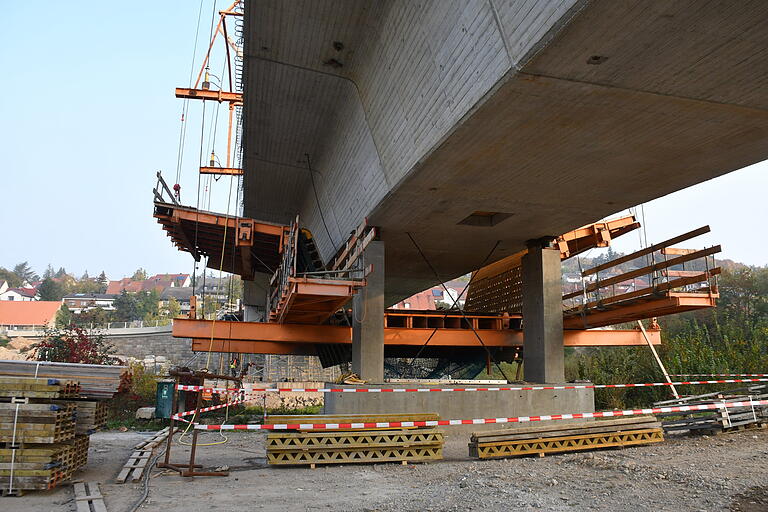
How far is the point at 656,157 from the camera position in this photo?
29.1 feet

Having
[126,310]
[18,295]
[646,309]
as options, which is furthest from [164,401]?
[18,295]

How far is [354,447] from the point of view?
8.95 metres

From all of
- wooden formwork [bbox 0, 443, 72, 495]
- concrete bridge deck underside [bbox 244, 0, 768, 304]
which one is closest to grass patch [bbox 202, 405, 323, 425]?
concrete bridge deck underside [bbox 244, 0, 768, 304]

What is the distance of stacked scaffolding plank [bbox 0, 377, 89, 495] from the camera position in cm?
701

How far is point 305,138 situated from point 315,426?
8.11 meters

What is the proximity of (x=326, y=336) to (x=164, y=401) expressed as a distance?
6994mm

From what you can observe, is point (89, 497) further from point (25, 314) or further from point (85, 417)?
point (25, 314)

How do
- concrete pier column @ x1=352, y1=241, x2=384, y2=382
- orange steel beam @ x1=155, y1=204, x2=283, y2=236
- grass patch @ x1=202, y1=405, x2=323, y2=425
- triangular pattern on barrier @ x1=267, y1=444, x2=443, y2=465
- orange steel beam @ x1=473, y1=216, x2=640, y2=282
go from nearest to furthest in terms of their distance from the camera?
triangular pattern on barrier @ x1=267, y1=444, x2=443, y2=465 < concrete pier column @ x1=352, y1=241, x2=384, y2=382 < orange steel beam @ x1=155, y1=204, x2=283, y2=236 < orange steel beam @ x1=473, y1=216, x2=640, y2=282 < grass patch @ x1=202, y1=405, x2=323, y2=425

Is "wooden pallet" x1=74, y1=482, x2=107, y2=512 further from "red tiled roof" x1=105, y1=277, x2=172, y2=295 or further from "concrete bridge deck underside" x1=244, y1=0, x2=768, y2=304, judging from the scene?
"red tiled roof" x1=105, y1=277, x2=172, y2=295

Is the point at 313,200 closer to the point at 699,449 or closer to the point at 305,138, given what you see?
the point at 305,138

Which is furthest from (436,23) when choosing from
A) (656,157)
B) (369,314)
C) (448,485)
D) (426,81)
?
(369,314)

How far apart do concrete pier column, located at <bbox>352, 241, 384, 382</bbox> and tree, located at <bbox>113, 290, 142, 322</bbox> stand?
287ft

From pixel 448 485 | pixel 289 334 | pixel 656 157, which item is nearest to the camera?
pixel 448 485

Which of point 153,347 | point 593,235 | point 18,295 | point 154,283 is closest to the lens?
point 593,235
